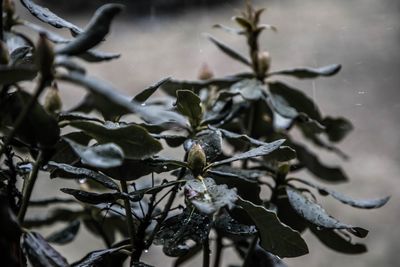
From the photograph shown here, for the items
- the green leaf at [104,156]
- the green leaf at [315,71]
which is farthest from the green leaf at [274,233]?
the green leaf at [315,71]

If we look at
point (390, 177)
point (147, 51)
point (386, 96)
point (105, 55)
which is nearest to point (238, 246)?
point (105, 55)

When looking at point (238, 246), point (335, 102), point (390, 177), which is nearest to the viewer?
point (238, 246)

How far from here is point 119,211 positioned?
2.07 feet

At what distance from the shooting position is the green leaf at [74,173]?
0.49 meters

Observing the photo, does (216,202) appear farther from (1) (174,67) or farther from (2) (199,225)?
(1) (174,67)

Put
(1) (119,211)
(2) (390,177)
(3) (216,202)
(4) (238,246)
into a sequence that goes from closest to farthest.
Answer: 1. (3) (216,202)
2. (1) (119,211)
3. (4) (238,246)
4. (2) (390,177)

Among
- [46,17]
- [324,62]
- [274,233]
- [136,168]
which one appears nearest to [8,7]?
[46,17]

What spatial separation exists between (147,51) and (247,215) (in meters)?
1.59

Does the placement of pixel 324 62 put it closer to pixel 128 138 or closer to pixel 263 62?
pixel 263 62

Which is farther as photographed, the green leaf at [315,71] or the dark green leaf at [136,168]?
the green leaf at [315,71]

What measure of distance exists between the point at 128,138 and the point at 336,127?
49cm

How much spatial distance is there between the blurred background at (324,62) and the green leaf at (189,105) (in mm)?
985

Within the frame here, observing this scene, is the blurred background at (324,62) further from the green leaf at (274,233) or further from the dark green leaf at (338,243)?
the green leaf at (274,233)

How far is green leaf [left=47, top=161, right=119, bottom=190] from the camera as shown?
0.49 meters
